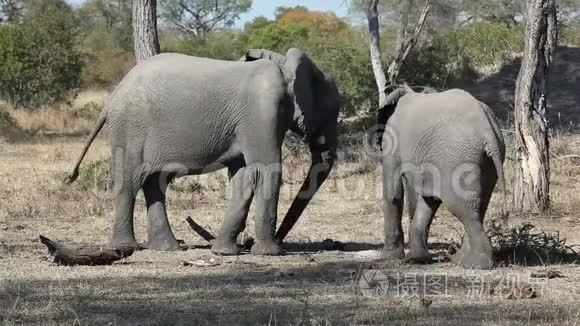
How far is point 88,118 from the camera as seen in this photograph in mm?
28000

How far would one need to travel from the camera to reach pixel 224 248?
10.3 metres

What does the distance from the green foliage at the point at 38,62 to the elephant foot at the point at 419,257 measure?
19.7m

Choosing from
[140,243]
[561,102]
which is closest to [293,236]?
[140,243]

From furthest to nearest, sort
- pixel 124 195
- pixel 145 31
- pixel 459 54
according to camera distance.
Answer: pixel 459 54 → pixel 145 31 → pixel 124 195

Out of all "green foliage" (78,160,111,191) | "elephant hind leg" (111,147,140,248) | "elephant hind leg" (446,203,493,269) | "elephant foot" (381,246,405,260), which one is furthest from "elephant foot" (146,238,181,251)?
"green foliage" (78,160,111,191)

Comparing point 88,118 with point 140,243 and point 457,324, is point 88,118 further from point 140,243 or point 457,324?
point 457,324

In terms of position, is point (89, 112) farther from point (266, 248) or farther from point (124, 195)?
point (266, 248)

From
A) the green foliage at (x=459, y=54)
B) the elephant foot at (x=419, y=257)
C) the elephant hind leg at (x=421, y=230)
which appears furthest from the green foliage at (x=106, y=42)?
the elephant foot at (x=419, y=257)

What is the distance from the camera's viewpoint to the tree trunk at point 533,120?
13391 millimetres

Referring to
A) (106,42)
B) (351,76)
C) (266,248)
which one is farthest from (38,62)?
(106,42)

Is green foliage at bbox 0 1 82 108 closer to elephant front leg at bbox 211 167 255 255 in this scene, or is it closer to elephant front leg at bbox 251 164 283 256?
elephant front leg at bbox 211 167 255 255

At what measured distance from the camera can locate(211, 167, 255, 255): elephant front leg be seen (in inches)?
406

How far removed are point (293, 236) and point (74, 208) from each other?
341 cm

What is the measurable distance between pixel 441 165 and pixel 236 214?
2355 millimetres
